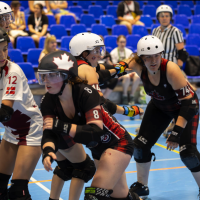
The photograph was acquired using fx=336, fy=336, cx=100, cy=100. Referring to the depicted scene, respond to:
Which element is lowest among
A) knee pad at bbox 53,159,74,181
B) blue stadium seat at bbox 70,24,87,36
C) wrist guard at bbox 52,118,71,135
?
blue stadium seat at bbox 70,24,87,36

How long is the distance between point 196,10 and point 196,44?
8.64ft

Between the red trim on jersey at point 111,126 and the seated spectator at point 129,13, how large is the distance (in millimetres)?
8485

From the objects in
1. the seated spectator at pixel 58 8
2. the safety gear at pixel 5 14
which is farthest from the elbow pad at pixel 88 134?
the seated spectator at pixel 58 8

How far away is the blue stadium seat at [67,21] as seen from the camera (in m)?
10.4

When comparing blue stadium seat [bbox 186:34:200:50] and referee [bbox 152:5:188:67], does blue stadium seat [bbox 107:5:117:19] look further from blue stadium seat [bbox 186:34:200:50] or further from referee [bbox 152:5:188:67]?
referee [bbox 152:5:188:67]

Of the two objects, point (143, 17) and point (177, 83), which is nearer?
point (177, 83)

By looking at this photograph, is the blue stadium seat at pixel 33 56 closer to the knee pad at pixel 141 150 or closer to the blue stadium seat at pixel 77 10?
the blue stadium seat at pixel 77 10

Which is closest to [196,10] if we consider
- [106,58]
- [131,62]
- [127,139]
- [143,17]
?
[143,17]

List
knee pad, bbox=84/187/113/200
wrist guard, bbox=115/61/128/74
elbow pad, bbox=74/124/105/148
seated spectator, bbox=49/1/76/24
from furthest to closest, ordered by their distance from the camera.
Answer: seated spectator, bbox=49/1/76/24
wrist guard, bbox=115/61/128/74
knee pad, bbox=84/187/113/200
elbow pad, bbox=74/124/105/148

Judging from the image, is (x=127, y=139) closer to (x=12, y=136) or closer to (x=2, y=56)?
(x=12, y=136)

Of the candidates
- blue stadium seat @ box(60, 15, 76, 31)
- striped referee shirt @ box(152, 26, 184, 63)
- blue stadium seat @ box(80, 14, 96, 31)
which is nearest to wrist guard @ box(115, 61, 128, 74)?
striped referee shirt @ box(152, 26, 184, 63)

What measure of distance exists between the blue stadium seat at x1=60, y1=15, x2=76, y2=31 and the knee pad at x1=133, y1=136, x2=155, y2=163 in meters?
7.31

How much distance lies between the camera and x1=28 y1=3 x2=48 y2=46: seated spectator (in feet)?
30.2

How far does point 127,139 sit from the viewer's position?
2.71m
